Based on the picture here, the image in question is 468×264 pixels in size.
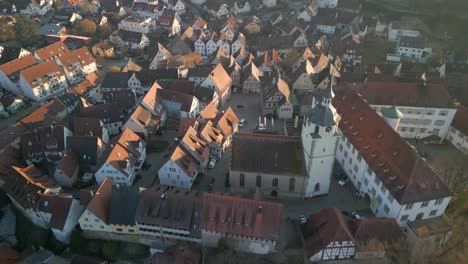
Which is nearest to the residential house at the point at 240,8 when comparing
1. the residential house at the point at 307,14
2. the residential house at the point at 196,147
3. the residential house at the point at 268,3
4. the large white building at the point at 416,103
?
the residential house at the point at 268,3

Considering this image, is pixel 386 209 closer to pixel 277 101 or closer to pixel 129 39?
pixel 277 101

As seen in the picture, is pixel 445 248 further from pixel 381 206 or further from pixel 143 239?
pixel 143 239

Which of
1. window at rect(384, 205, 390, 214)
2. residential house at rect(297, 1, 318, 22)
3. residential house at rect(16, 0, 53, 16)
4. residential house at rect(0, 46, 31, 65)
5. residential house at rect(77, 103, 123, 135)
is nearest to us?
window at rect(384, 205, 390, 214)

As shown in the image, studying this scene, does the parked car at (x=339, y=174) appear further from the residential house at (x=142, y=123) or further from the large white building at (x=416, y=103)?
the residential house at (x=142, y=123)

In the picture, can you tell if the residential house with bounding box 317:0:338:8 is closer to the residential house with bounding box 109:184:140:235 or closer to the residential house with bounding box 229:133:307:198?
the residential house with bounding box 229:133:307:198

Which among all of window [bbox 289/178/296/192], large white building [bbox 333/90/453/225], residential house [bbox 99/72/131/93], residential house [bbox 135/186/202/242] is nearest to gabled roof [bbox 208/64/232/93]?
residential house [bbox 99/72/131/93]

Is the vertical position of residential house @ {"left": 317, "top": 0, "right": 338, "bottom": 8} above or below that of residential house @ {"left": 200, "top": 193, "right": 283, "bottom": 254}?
above

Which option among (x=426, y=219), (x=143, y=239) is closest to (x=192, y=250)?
(x=143, y=239)
